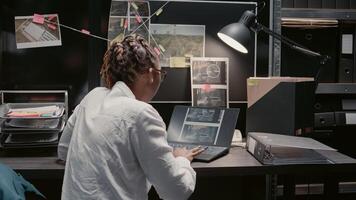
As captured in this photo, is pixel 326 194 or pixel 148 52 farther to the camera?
pixel 326 194

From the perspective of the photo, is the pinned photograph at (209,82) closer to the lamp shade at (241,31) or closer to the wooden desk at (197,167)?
the lamp shade at (241,31)

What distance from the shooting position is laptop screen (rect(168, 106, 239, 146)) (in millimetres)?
1811

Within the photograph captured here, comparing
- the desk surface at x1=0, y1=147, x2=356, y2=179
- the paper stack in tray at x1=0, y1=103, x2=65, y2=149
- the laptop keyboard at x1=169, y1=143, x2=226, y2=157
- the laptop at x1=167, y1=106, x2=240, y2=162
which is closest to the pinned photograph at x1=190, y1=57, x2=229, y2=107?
the laptop at x1=167, y1=106, x2=240, y2=162

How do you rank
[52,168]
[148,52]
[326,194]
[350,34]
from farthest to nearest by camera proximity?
1. [350,34]
2. [326,194]
3. [52,168]
4. [148,52]

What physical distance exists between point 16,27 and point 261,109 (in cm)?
126

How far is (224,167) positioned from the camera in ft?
5.07

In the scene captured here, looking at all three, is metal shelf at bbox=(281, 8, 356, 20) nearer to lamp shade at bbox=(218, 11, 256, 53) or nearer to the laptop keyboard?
lamp shade at bbox=(218, 11, 256, 53)

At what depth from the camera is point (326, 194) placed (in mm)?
1802

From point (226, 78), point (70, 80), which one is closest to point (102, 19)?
point (70, 80)

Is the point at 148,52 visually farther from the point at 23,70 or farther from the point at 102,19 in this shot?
the point at 23,70

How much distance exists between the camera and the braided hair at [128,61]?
1321 millimetres

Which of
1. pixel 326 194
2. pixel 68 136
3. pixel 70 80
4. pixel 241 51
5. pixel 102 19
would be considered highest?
pixel 102 19

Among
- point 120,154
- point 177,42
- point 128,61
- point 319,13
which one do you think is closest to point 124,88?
point 128,61

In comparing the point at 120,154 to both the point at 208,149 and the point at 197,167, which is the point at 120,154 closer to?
the point at 197,167
